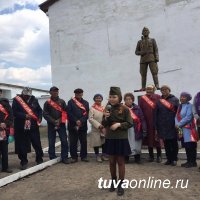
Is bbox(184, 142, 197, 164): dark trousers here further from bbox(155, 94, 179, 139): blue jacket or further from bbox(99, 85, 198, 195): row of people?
bbox(155, 94, 179, 139): blue jacket

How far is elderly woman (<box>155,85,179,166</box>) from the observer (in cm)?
673

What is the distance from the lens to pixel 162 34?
14.1 m

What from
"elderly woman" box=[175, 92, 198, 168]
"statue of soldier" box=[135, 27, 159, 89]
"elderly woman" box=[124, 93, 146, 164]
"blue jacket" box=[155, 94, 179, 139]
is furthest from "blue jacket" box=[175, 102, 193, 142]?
"statue of soldier" box=[135, 27, 159, 89]

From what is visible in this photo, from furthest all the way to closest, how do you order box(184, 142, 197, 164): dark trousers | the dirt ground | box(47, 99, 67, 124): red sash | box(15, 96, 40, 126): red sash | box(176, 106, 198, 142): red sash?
box(47, 99, 67, 124): red sash → box(15, 96, 40, 126): red sash → box(184, 142, 197, 164): dark trousers → box(176, 106, 198, 142): red sash → the dirt ground

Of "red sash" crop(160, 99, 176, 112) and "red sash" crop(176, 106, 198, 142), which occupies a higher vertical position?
"red sash" crop(160, 99, 176, 112)

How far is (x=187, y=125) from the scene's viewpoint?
6492 mm

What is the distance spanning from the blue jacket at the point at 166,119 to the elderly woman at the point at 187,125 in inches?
7.3

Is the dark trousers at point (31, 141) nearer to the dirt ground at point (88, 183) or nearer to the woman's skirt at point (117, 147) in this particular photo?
the dirt ground at point (88, 183)

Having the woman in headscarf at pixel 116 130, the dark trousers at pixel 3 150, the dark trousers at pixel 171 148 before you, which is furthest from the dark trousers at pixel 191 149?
the dark trousers at pixel 3 150

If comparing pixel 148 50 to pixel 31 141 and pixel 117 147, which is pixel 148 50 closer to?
pixel 31 141

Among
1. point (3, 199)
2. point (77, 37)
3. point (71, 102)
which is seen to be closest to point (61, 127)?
point (71, 102)

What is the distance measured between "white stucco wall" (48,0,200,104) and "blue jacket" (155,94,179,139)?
698cm

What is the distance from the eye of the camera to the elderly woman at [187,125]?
6.45 m

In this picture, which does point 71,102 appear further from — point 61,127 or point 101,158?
point 101,158
